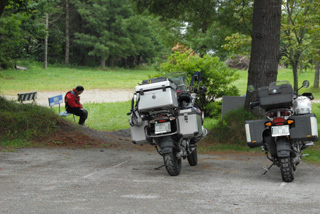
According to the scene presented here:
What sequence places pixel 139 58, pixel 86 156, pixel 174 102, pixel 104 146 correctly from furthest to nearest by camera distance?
pixel 139 58, pixel 104 146, pixel 86 156, pixel 174 102

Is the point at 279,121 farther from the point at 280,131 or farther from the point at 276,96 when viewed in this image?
the point at 276,96

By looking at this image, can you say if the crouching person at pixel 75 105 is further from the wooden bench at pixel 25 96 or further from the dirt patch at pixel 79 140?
the wooden bench at pixel 25 96

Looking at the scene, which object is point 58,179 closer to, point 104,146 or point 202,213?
point 202,213

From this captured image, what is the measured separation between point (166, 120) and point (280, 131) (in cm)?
186

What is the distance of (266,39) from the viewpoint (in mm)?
11953

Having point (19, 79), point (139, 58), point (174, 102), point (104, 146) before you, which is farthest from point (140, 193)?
point (139, 58)

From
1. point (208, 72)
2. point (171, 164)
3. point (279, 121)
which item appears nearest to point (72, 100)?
point (208, 72)

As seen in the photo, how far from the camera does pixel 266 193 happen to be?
6523 mm

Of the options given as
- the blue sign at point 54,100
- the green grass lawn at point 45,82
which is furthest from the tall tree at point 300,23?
the green grass lawn at point 45,82

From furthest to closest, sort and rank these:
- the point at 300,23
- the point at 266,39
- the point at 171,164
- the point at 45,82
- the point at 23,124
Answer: the point at 45,82, the point at 300,23, the point at 23,124, the point at 266,39, the point at 171,164

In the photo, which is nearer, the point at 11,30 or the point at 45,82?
the point at 11,30

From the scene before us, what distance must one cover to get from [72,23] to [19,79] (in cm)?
2824

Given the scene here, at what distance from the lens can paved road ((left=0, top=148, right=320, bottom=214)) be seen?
18.7ft

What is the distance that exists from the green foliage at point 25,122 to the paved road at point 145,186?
198cm
